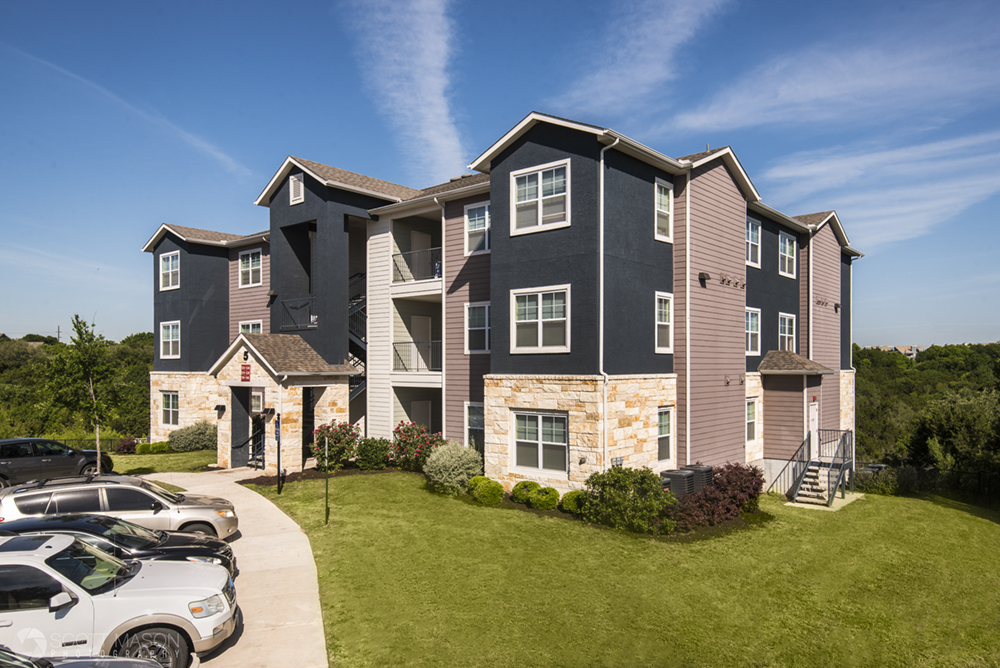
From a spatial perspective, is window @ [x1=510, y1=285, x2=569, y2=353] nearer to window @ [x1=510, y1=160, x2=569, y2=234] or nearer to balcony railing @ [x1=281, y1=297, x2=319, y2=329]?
window @ [x1=510, y1=160, x2=569, y2=234]

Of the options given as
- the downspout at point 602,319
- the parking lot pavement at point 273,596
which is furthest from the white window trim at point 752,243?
the parking lot pavement at point 273,596

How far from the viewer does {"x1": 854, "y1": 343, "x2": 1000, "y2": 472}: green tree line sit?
77.3 feet

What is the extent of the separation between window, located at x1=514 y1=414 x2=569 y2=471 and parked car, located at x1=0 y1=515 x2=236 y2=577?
8460 millimetres

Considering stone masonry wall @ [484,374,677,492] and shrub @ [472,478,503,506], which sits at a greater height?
stone masonry wall @ [484,374,677,492]

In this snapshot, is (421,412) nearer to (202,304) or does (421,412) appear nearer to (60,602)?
(202,304)

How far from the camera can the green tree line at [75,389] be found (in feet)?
62.4

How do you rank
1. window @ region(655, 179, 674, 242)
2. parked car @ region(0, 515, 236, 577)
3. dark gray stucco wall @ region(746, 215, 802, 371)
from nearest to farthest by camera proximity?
1. parked car @ region(0, 515, 236, 577)
2. window @ region(655, 179, 674, 242)
3. dark gray stucco wall @ region(746, 215, 802, 371)

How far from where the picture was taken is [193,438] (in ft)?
92.9

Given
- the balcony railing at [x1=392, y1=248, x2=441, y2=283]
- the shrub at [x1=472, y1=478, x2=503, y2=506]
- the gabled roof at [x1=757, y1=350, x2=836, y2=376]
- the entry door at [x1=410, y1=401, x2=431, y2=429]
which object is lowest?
the shrub at [x1=472, y1=478, x2=503, y2=506]

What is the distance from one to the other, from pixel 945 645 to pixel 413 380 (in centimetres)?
1701

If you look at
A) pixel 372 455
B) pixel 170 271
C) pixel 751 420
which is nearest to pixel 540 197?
pixel 372 455

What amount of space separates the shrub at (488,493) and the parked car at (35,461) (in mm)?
12786

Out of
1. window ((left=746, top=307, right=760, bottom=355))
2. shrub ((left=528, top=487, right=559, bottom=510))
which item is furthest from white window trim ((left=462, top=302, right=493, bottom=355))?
window ((left=746, top=307, right=760, bottom=355))

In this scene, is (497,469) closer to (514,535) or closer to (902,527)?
(514,535)
